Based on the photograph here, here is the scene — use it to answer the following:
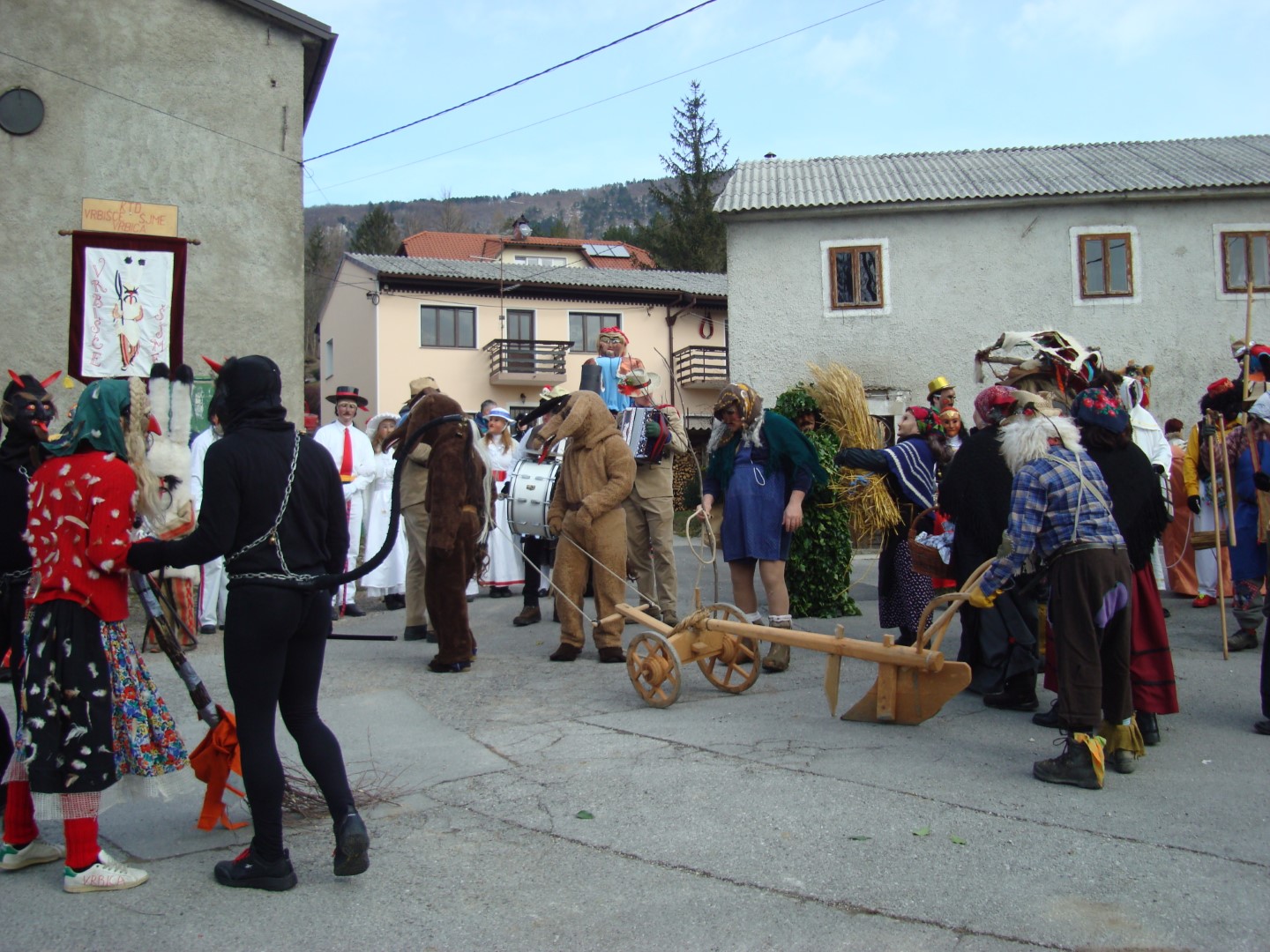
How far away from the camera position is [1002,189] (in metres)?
20.3

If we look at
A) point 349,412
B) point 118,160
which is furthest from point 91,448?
point 118,160

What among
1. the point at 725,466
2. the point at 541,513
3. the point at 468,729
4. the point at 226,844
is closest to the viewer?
the point at 226,844

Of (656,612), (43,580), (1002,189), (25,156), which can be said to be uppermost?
(1002,189)

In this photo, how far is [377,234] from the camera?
71.2 metres

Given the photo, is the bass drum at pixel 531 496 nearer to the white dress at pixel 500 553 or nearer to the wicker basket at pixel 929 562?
the white dress at pixel 500 553

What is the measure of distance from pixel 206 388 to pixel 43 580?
7444 mm

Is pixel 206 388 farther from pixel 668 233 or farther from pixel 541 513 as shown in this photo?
pixel 668 233

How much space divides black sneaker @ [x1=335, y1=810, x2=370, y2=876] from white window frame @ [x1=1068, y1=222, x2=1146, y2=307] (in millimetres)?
19666

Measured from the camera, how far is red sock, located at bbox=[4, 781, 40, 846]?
3893 mm

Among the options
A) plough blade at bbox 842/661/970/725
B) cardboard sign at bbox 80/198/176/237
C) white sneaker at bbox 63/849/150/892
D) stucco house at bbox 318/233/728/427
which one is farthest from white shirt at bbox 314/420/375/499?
stucco house at bbox 318/233/728/427

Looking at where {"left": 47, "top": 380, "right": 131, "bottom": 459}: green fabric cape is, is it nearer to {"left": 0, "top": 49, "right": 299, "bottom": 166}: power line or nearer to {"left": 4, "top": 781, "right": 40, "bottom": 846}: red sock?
{"left": 4, "top": 781, "right": 40, "bottom": 846}: red sock

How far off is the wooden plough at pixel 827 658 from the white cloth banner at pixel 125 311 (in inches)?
226

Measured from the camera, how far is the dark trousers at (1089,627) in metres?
4.60

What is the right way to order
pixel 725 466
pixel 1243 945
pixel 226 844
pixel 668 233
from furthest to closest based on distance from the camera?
1. pixel 668 233
2. pixel 725 466
3. pixel 226 844
4. pixel 1243 945
